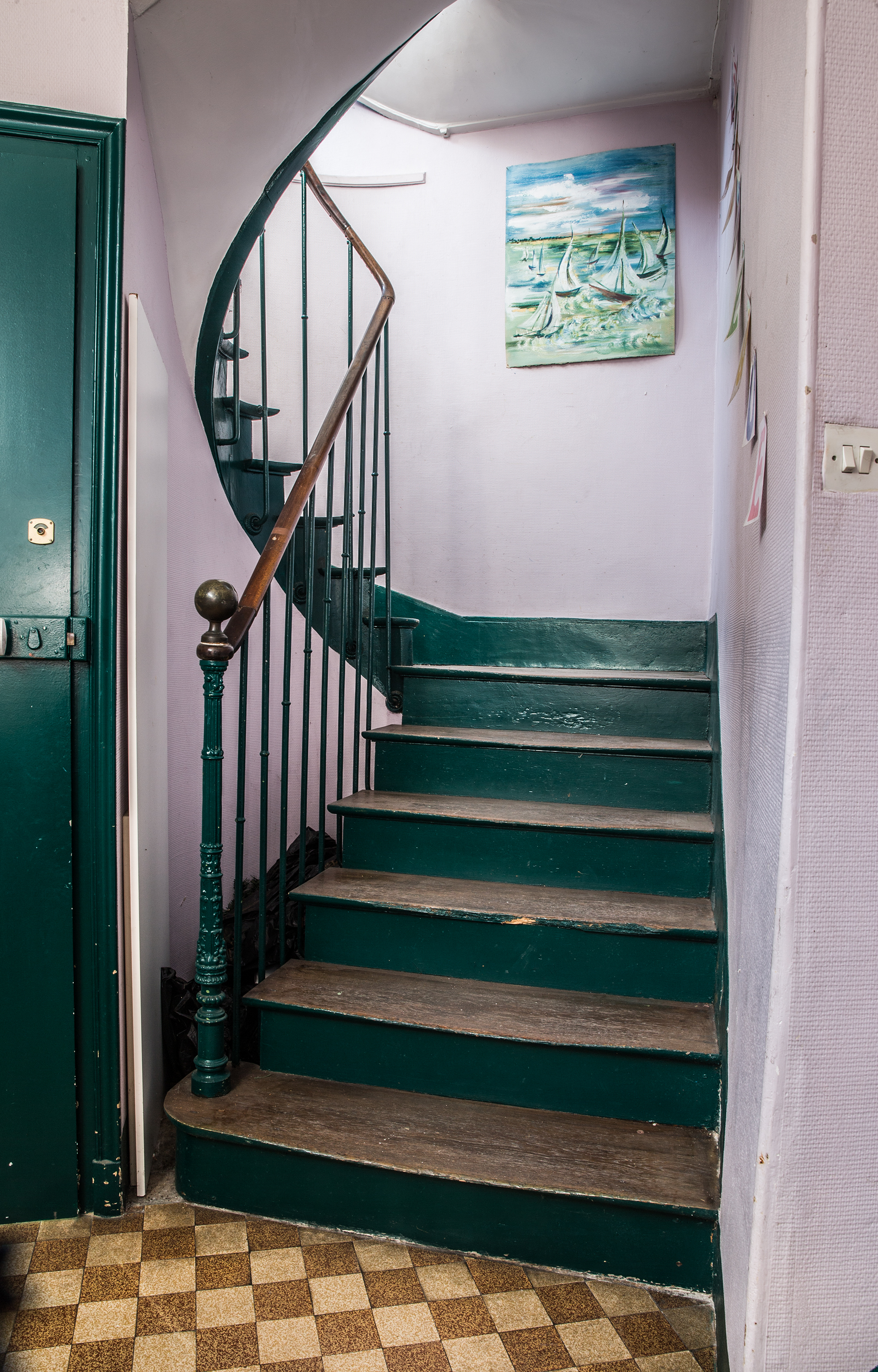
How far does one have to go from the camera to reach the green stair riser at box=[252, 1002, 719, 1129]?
5.59 feet

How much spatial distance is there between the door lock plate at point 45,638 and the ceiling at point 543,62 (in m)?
2.51

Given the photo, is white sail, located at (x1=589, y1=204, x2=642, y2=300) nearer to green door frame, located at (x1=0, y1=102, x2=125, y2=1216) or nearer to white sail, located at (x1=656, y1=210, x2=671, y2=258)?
white sail, located at (x1=656, y1=210, x2=671, y2=258)

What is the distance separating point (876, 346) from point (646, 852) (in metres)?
1.37

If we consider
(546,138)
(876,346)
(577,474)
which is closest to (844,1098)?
(876,346)

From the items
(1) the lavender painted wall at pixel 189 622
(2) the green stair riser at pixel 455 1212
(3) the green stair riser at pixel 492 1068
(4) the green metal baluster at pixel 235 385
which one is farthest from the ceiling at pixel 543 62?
(2) the green stair riser at pixel 455 1212

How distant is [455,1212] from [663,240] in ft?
10.3

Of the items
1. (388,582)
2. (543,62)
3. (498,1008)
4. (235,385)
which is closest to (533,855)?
(498,1008)

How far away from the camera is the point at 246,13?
6.44 feet

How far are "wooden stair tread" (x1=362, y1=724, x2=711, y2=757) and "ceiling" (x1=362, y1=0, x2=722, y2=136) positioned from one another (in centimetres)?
229

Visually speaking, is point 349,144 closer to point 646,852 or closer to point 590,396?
point 590,396

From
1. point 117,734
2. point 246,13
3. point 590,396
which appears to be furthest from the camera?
point 590,396

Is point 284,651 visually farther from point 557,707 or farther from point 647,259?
point 647,259

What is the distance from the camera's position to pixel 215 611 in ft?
5.93

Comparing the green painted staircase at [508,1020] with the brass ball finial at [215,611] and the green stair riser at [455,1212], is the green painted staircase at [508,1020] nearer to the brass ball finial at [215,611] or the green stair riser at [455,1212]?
the green stair riser at [455,1212]
